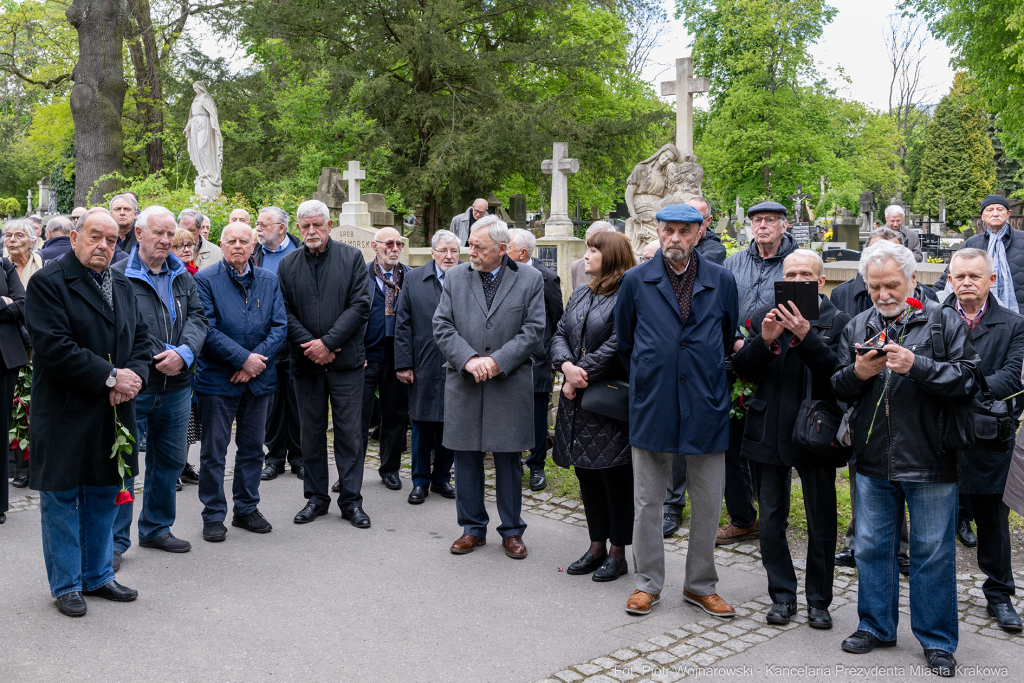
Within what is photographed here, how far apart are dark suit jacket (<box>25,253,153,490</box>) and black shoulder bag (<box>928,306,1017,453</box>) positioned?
12.6ft

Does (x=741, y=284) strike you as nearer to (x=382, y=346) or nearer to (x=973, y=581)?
(x=973, y=581)

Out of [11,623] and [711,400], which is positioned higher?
[711,400]

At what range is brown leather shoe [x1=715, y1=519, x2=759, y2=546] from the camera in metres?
5.77

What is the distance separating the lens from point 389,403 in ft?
24.1

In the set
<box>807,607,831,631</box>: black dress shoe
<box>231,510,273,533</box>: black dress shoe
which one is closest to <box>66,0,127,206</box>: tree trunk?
<box>231,510,273,533</box>: black dress shoe

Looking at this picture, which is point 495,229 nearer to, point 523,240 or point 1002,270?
point 523,240

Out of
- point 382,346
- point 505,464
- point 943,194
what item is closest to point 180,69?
point 382,346

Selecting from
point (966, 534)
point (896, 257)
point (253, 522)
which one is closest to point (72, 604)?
point (253, 522)

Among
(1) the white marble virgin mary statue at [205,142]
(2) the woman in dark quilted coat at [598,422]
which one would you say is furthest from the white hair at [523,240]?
(1) the white marble virgin mary statue at [205,142]

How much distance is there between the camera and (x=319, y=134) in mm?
23406

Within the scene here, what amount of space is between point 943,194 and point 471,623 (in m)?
52.4

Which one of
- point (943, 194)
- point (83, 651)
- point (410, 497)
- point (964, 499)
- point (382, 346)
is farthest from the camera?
point (943, 194)

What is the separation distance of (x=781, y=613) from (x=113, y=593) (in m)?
3.37

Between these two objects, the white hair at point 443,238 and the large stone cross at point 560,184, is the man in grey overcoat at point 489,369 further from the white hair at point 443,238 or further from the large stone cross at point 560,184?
the large stone cross at point 560,184
